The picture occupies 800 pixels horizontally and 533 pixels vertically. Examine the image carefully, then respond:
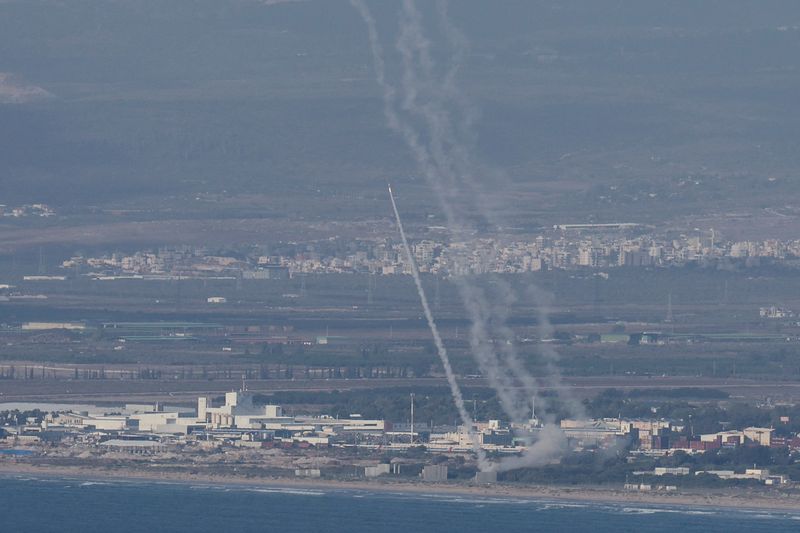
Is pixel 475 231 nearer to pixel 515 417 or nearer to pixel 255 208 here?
pixel 255 208

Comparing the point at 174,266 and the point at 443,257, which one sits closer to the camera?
the point at 443,257

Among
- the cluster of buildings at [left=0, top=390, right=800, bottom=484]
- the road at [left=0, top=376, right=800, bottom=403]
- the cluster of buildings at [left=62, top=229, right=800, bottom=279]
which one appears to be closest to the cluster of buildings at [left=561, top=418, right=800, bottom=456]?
the cluster of buildings at [left=0, top=390, right=800, bottom=484]

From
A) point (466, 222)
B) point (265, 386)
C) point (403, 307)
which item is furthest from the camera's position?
point (466, 222)

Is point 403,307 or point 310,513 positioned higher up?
point 403,307

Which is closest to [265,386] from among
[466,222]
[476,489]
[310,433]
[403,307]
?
[310,433]

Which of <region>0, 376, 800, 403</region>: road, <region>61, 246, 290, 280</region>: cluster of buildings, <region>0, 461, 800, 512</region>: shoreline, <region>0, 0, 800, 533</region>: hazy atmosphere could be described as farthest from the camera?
<region>61, 246, 290, 280</region>: cluster of buildings

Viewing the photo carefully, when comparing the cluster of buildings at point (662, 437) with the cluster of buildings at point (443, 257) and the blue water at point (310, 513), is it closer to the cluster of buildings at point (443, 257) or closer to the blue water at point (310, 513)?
the blue water at point (310, 513)

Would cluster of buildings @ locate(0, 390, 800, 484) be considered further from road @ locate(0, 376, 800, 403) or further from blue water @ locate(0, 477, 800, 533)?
road @ locate(0, 376, 800, 403)

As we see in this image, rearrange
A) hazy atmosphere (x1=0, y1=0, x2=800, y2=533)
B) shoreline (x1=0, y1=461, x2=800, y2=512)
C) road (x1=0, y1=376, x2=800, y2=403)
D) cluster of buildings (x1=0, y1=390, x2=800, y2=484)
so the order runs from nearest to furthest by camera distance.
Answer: shoreline (x1=0, y1=461, x2=800, y2=512) < hazy atmosphere (x1=0, y1=0, x2=800, y2=533) < cluster of buildings (x1=0, y1=390, x2=800, y2=484) < road (x1=0, y1=376, x2=800, y2=403)

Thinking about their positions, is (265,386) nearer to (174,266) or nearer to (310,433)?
(310,433)
